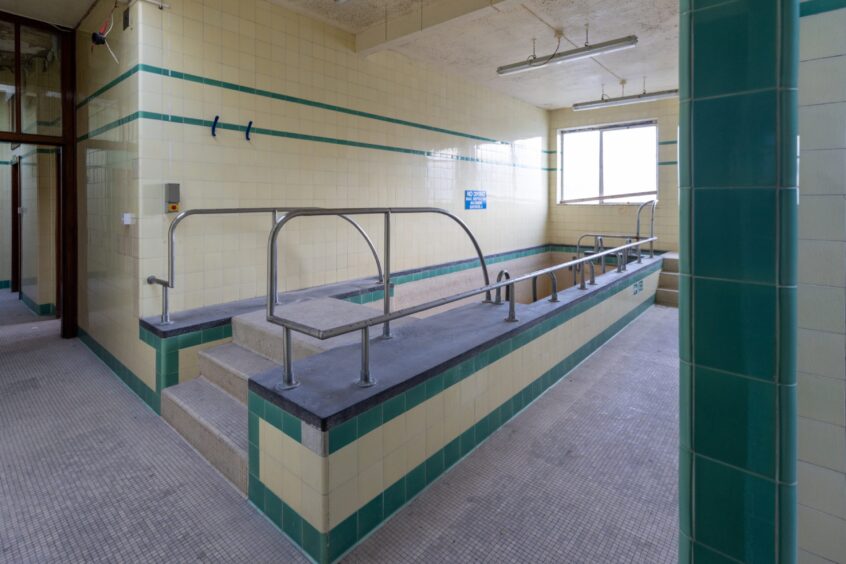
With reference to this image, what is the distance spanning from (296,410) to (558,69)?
6098 millimetres

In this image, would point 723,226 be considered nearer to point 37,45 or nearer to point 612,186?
point 37,45

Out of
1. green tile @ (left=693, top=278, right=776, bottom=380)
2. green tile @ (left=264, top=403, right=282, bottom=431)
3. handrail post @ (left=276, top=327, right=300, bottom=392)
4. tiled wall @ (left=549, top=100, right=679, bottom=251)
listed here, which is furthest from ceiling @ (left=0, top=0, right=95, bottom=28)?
tiled wall @ (left=549, top=100, right=679, bottom=251)

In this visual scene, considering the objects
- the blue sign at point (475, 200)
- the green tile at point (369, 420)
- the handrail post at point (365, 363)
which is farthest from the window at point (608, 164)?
the green tile at point (369, 420)

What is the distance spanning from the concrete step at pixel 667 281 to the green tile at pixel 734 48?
6.17 m

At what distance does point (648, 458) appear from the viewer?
8.40 feet

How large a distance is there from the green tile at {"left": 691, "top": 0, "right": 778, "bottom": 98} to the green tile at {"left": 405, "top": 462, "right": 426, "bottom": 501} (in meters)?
1.85

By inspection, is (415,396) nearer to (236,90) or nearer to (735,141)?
(735,141)

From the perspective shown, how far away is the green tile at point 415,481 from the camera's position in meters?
2.20

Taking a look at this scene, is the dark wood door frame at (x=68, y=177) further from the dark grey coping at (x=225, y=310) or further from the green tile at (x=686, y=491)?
the green tile at (x=686, y=491)

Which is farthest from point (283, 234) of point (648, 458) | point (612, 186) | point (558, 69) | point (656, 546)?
point (612, 186)

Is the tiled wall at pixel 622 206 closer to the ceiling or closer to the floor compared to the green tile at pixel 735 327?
closer to the ceiling

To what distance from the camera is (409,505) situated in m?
2.19

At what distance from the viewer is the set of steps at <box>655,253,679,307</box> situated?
6.42 metres

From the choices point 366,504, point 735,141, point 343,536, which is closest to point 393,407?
point 366,504
